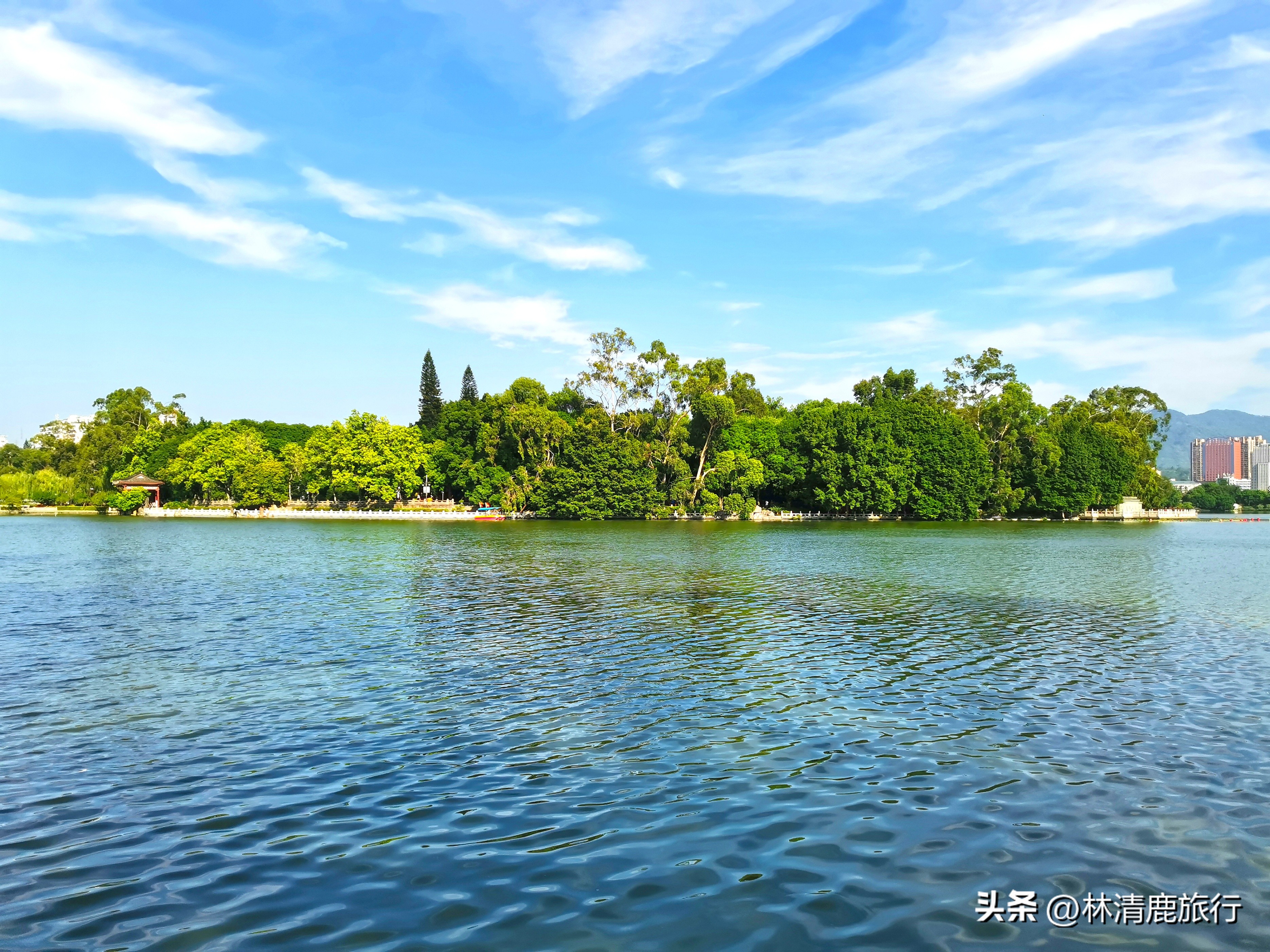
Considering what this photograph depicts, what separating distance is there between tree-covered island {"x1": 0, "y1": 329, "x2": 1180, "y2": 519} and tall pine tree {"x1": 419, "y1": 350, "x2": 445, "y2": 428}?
12.8 m

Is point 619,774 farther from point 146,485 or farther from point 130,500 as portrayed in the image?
point 146,485

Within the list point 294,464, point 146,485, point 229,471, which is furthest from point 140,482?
point 294,464

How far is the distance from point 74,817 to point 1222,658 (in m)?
18.8

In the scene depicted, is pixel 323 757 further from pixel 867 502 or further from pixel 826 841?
pixel 867 502

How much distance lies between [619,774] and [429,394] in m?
126

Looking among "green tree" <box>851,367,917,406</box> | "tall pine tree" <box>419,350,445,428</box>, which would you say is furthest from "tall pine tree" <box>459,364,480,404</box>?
"green tree" <box>851,367,917,406</box>

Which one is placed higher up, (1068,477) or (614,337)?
(614,337)

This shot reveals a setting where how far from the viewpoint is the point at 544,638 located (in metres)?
18.4

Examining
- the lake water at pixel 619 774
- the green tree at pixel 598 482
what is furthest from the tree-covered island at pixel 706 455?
the lake water at pixel 619 774

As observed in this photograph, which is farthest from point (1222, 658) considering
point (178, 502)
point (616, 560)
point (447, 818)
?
point (178, 502)

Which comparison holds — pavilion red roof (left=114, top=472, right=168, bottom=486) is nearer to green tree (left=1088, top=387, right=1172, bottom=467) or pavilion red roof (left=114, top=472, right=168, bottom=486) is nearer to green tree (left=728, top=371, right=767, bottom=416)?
green tree (left=728, top=371, right=767, bottom=416)

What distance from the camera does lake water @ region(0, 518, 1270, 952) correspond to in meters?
6.27

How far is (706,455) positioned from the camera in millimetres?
100562

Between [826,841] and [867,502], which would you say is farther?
[867,502]
